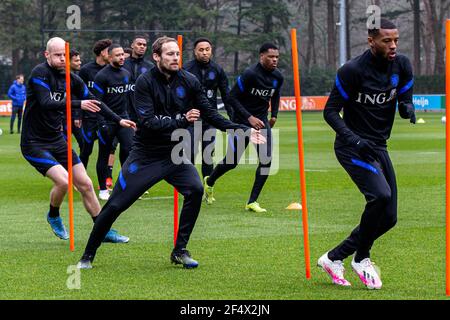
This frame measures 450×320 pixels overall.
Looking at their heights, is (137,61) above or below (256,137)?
above

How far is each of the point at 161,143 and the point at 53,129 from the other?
234 cm

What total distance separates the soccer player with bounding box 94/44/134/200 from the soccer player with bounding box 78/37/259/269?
240 inches

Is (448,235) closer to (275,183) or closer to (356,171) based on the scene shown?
(356,171)

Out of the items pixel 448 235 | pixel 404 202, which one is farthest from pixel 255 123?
pixel 448 235

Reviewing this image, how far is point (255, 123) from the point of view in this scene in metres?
13.7

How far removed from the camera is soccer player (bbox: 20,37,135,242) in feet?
37.0

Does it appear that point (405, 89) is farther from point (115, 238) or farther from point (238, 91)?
point (238, 91)

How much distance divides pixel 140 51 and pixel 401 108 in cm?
800

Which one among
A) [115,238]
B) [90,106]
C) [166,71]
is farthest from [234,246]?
[166,71]

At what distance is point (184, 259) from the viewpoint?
9.78 meters

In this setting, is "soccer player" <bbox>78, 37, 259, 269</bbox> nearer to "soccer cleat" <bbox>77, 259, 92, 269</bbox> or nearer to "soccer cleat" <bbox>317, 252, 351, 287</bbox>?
"soccer cleat" <bbox>77, 259, 92, 269</bbox>

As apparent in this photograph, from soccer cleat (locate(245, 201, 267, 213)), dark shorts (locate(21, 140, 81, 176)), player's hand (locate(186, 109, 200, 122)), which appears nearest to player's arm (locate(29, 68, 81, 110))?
dark shorts (locate(21, 140, 81, 176))

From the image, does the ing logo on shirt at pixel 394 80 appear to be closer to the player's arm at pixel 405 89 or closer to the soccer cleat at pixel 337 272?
the player's arm at pixel 405 89

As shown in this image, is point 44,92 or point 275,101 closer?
point 44,92
